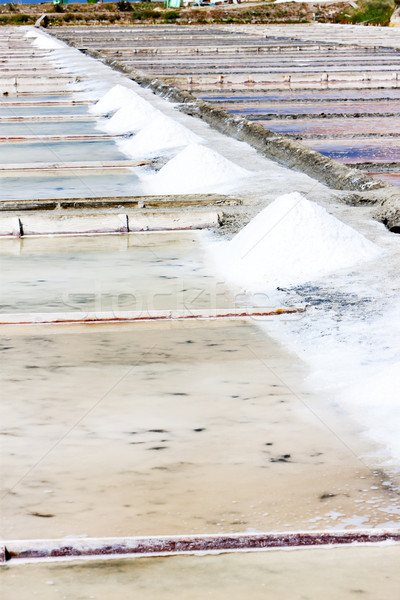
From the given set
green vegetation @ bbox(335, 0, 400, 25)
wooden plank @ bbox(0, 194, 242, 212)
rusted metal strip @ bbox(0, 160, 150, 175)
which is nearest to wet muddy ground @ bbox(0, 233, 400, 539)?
wooden plank @ bbox(0, 194, 242, 212)

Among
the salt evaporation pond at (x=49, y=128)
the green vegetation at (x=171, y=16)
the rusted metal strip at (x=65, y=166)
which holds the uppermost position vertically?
the green vegetation at (x=171, y=16)

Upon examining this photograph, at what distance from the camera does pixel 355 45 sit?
17.5 meters

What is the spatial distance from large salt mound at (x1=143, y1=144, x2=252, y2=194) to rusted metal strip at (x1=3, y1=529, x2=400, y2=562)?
3320 mm

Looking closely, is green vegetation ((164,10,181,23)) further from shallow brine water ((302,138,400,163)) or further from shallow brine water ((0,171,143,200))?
shallow brine water ((0,171,143,200))

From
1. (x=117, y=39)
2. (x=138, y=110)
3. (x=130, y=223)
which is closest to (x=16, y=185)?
(x=130, y=223)

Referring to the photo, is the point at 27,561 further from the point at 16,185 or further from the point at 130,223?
the point at 16,185

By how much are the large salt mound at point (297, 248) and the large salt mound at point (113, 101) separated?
488cm

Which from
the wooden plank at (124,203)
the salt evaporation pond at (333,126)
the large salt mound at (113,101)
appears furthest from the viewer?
the large salt mound at (113,101)

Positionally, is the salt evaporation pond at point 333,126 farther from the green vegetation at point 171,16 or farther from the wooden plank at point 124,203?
the green vegetation at point 171,16

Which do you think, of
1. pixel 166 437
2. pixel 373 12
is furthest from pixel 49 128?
pixel 373 12

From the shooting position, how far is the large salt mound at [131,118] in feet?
23.7

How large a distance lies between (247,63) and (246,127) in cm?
755

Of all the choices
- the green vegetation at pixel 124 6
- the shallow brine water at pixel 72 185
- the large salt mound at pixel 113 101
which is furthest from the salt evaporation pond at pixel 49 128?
the green vegetation at pixel 124 6

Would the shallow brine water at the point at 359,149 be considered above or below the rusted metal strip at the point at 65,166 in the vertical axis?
below
